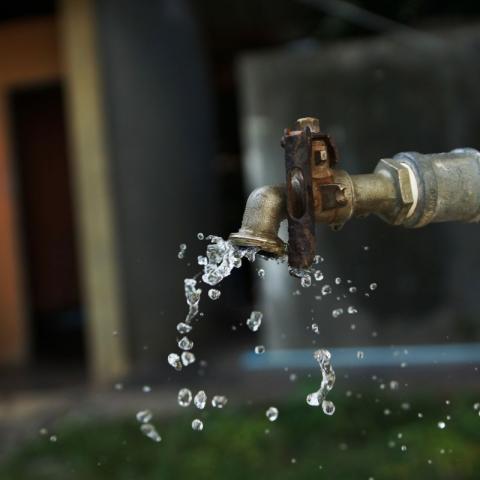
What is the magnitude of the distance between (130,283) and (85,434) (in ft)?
4.11

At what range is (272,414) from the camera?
3959 mm

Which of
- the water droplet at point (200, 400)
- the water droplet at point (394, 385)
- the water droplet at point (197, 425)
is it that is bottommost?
the water droplet at point (394, 385)

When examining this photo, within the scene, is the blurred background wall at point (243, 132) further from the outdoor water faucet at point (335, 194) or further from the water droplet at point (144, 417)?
the outdoor water faucet at point (335, 194)

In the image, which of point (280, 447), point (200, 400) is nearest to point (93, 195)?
point (280, 447)

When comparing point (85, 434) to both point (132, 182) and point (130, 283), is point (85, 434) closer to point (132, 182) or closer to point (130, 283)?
point (130, 283)

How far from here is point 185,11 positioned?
18.6ft

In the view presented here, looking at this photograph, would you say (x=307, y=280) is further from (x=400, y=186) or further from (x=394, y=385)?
(x=394, y=385)

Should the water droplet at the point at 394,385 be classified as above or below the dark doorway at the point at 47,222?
below

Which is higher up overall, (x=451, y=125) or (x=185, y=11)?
(x=185, y=11)

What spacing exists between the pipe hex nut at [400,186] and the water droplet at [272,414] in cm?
252

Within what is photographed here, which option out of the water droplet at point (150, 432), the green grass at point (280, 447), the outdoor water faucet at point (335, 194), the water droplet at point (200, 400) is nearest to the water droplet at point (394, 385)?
the green grass at point (280, 447)

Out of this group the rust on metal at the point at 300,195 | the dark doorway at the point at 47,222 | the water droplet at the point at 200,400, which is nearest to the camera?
the rust on metal at the point at 300,195

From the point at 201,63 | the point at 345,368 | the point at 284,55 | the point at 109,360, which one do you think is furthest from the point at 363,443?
the point at 201,63

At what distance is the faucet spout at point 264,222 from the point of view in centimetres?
146
